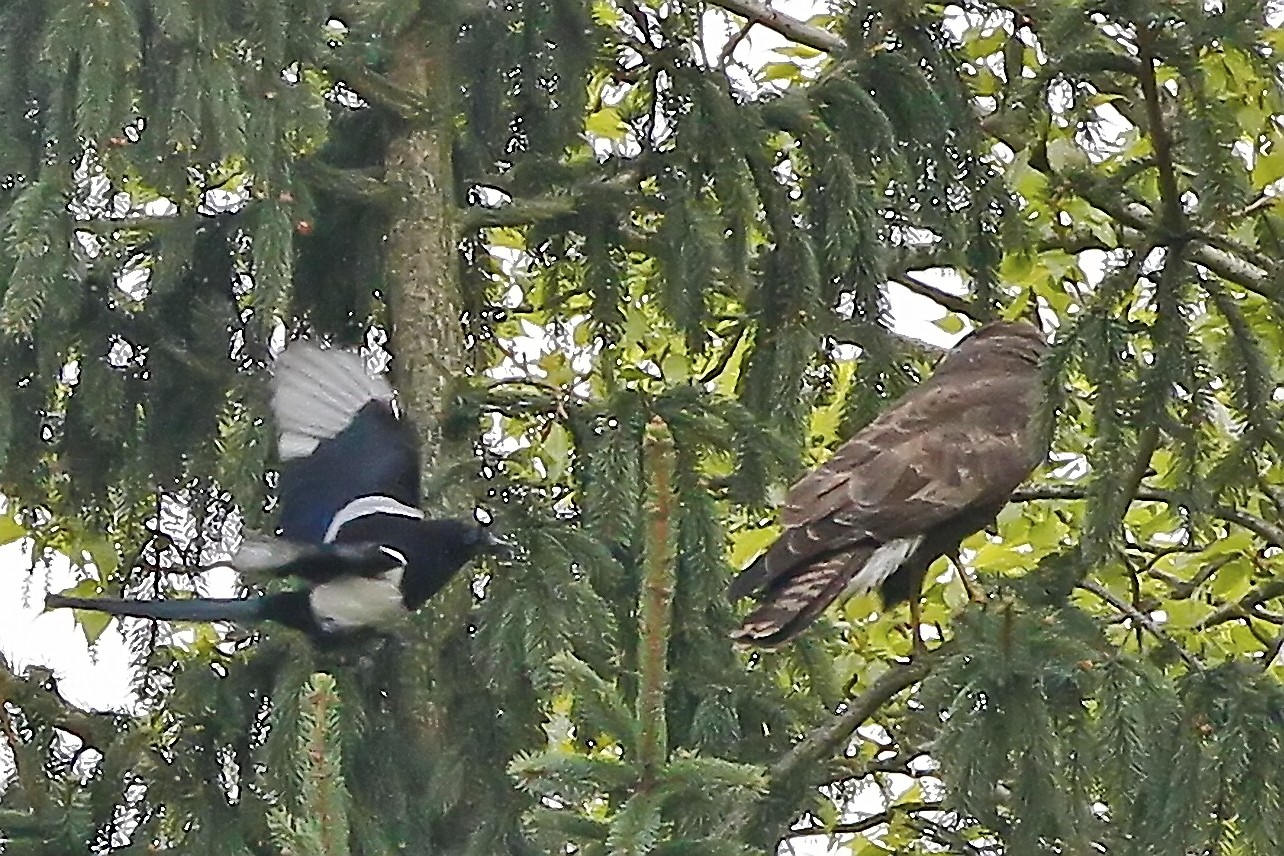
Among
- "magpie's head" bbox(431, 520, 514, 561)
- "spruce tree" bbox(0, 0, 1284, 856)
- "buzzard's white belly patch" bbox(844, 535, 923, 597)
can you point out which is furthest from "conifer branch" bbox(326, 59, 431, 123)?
"buzzard's white belly patch" bbox(844, 535, 923, 597)

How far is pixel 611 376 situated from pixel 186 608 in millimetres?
Result: 1087

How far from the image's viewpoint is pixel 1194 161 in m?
Answer: 2.82

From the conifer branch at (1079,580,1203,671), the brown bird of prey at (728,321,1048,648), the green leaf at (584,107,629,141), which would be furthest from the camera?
the green leaf at (584,107,629,141)

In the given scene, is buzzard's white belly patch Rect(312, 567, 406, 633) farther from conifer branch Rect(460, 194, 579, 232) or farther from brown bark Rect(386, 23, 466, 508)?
conifer branch Rect(460, 194, 579, 232)

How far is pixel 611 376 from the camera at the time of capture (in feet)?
13.1

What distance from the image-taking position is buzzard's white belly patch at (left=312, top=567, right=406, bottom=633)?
3227 millimetres

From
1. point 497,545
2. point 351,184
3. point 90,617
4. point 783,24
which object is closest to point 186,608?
point 497,545

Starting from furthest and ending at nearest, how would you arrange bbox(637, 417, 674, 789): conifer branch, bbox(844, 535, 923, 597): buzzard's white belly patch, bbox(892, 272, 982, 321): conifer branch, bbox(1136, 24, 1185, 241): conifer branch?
bbox(892, 272, 982, 321): conifer branch → bbox(844, 535, 923, 597): buzzard's white belly patch → bbox(1136, 24, 1185, 241): conifer branch → bbox(637, 417, 674, 789): conifer branch

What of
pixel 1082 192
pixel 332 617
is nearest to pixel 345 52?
pixel 332 617

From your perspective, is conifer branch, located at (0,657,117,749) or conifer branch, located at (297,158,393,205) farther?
conifer branch, located at (297,158,393,205)

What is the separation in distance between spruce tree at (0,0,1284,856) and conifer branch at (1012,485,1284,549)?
0.08 ft

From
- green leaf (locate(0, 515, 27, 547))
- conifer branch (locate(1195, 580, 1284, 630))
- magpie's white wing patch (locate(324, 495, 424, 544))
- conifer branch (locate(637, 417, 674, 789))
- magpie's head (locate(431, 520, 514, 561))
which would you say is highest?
green leaf (locate(0, 515, 27, 547))

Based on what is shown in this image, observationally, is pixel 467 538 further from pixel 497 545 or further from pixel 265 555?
pixel 265 555

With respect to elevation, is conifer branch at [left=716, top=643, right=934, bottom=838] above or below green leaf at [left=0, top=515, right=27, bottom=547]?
below
